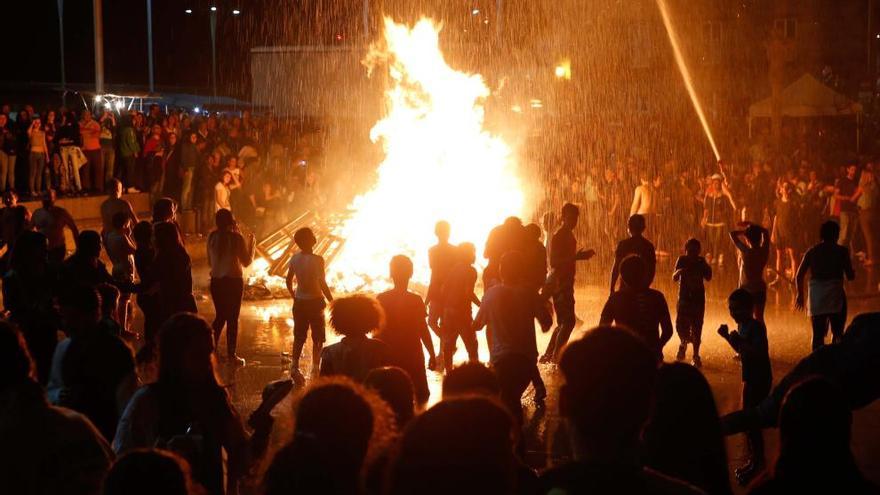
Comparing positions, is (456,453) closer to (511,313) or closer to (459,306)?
(511,313)

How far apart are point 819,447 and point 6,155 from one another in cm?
1776

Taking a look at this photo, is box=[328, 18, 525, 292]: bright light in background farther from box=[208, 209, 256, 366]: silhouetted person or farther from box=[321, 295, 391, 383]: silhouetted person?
box=[321, 295, 391, 383]: silhouetted person

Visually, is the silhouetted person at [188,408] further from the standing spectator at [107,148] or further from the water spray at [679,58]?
the water spray at [679,58]

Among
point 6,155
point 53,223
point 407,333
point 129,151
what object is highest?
point 129,151

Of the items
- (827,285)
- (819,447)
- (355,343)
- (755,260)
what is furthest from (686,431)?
(755,260)

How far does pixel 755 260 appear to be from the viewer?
37.2 ft

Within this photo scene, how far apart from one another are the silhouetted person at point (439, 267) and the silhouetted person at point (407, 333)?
2.58 m

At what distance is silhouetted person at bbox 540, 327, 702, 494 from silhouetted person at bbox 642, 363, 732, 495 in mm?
1111

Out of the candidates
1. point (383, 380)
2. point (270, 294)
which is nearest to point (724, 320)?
point (270, 294)

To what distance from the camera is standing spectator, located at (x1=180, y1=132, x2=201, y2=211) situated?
70.7ft

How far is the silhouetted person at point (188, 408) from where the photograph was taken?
4.60 m

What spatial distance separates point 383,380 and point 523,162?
79.3ft

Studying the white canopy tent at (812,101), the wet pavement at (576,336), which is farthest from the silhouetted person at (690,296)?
the white canopy tent at (812,101)

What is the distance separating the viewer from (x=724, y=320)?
14.1m
